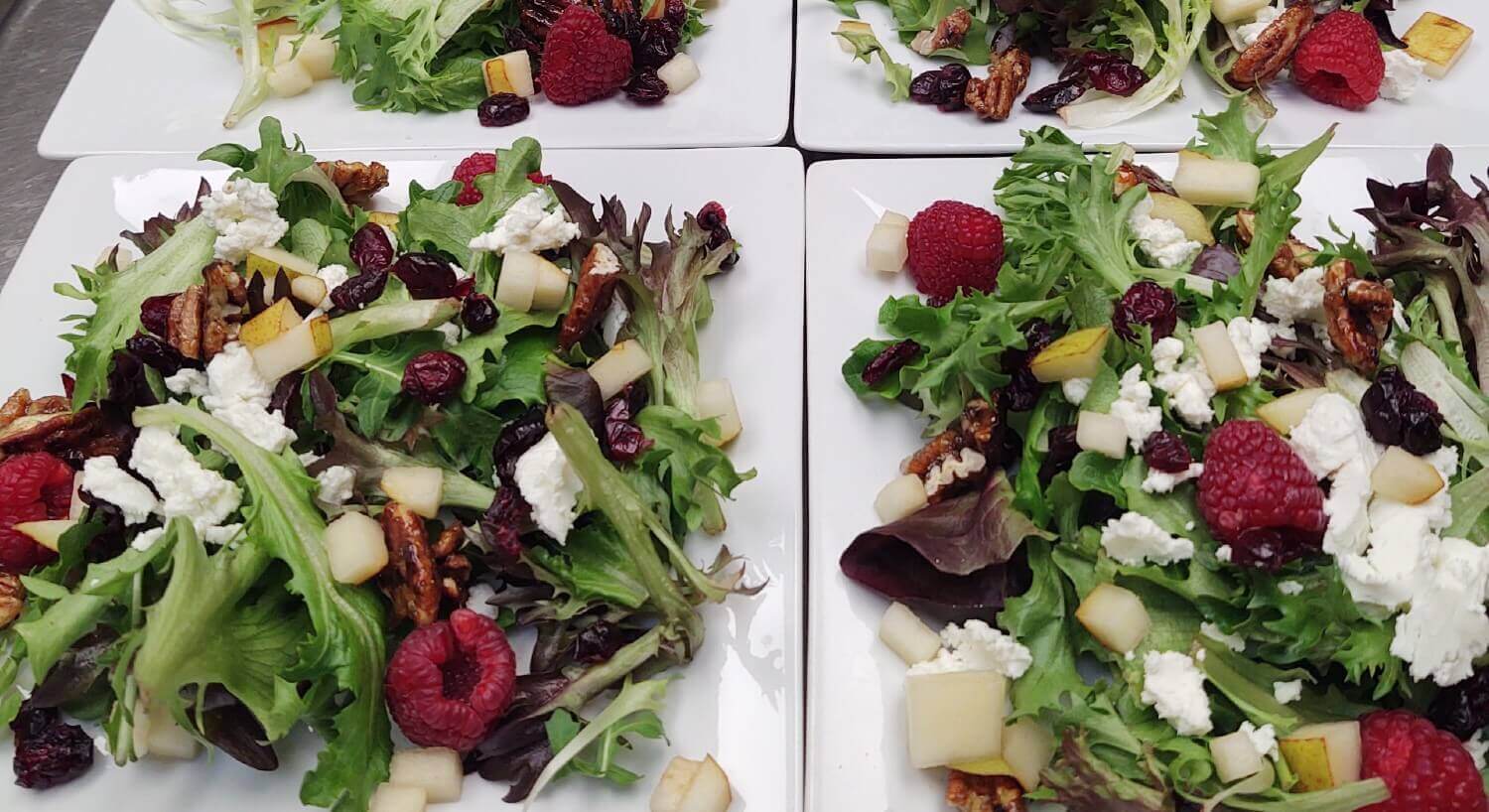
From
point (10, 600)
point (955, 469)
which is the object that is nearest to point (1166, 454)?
point (955, 469)

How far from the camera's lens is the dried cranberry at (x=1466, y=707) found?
48.8 inches

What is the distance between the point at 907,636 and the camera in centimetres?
136

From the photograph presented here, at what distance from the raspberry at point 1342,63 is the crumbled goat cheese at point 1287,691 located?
4.05 ft

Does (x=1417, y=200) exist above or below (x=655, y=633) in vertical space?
above

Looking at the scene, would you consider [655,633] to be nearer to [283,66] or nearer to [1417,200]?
[1417,200]

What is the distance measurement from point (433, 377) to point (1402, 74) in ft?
5.96

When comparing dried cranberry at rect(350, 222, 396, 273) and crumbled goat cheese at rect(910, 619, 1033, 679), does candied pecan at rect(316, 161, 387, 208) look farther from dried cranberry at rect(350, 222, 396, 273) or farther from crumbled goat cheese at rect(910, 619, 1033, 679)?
crumbled goat cheese at rect(910, 619, 1033, 679)

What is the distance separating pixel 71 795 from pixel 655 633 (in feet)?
2.41

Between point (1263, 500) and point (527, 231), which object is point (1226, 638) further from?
point (527, 231)

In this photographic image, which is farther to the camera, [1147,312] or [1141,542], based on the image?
[1147,312]

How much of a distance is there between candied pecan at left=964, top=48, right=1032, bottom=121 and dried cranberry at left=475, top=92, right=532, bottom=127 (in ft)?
2.73

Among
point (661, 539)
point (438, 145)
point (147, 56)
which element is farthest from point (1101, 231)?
point (147, 56)

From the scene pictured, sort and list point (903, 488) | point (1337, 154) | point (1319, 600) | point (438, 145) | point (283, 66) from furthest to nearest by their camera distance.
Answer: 1. point (283, 66)
2. point (438, 145)
3. point (1337, 154)
4. point (903, 488)
5. point (1319, 600)

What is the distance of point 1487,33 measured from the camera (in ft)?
6.97
